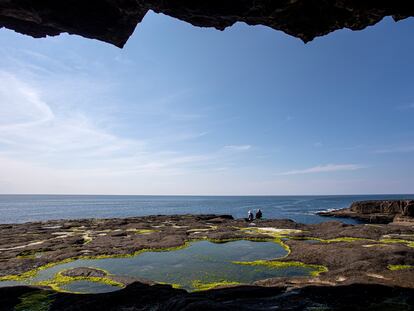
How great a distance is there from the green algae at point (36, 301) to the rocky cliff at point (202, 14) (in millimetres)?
19292

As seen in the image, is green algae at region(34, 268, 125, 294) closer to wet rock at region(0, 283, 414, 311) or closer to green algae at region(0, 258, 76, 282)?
wet rock at region(0, 283, 414, 311)

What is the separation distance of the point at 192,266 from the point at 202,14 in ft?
70.5

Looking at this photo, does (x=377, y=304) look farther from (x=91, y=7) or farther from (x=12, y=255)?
(x=12, y=255)

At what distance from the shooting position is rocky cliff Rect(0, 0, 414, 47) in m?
18.8

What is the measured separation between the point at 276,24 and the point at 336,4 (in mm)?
4105

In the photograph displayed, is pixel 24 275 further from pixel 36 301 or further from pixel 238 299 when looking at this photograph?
pixel 238 299

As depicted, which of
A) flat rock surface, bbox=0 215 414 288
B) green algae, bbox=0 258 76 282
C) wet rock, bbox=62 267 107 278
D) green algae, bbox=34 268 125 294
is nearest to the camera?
flat rock surface, bbox=0 215 414 288

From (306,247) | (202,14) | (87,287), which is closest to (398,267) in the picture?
(306,247)

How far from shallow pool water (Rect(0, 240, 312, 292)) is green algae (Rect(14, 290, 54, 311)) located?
6.94 ft

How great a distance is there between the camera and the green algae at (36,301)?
17094mm

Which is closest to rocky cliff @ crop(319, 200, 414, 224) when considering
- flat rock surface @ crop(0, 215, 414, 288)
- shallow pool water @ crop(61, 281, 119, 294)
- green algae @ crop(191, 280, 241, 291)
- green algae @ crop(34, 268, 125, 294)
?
flat rock surface @ crop(0, 215, 414, 288)

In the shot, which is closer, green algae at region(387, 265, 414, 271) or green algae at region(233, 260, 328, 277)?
green algae at region(387, 265, 414, 271)

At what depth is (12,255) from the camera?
105ft

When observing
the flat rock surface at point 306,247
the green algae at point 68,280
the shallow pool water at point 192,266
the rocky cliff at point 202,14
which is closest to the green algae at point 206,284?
the shallow pool water at point 192,266
